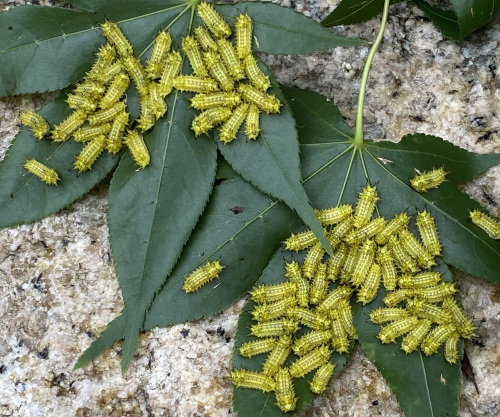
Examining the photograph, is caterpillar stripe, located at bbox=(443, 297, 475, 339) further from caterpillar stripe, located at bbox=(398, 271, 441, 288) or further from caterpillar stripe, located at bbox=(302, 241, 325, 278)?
caterpillar stripe, located at bbox=(302, 241, 325, 278)

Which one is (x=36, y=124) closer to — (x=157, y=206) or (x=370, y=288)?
(x=157, y=206)

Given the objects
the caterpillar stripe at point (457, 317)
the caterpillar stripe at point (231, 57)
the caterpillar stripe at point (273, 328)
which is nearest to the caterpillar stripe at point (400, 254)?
the caterpillar stripe at point (457, 317)

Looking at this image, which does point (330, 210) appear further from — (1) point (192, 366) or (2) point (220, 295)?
(1) point (192, 366)

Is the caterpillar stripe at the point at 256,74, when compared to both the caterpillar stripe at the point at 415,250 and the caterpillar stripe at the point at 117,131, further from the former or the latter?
the caterpillar stripe at the point at 415,250

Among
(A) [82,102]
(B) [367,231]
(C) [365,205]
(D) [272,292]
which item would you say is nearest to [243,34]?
(A) [82,102]

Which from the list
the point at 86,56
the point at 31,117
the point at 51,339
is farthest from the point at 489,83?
the point at 51,339

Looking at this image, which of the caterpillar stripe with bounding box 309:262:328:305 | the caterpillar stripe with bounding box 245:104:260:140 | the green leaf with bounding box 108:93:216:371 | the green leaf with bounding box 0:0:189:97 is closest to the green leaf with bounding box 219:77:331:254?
the caterpillar stripe with bounding box 245:104:260:140
